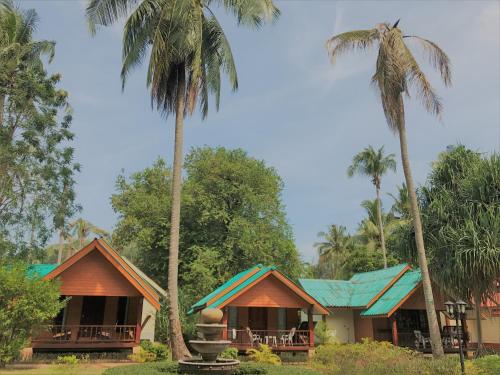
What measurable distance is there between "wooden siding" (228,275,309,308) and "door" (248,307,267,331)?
3.04m

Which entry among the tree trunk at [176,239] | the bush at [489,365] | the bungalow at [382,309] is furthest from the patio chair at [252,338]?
the bush at [489,365]

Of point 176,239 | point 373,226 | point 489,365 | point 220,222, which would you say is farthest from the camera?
point 373,226

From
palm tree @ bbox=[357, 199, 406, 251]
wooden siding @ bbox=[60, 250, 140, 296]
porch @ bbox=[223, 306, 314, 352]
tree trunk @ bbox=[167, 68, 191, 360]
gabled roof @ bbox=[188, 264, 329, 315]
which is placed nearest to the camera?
tree trunk @ bbox=[167, 68, 191, 360]

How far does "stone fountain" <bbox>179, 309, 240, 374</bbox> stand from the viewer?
42.2 feet

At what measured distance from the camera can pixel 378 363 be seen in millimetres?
13609

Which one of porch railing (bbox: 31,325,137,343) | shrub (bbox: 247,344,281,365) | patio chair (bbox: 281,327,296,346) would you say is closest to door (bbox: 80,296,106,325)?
porch railing (bbox: 31,325,137,343)

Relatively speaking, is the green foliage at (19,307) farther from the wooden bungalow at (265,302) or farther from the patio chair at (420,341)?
the patio chair at (420,341)

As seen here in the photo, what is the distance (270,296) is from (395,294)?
780 centimetres

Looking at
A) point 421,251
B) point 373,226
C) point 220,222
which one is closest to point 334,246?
point 373,226

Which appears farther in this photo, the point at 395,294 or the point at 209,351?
the point at 395,294

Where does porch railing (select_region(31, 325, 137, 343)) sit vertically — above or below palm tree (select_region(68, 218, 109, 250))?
below

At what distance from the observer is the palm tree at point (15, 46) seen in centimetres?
2344

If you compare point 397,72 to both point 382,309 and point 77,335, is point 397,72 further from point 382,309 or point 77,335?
point 77,335

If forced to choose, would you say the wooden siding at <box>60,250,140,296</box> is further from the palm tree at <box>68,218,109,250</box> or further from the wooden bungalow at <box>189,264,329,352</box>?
the palm tree at <box>68,218,109,250</box>
